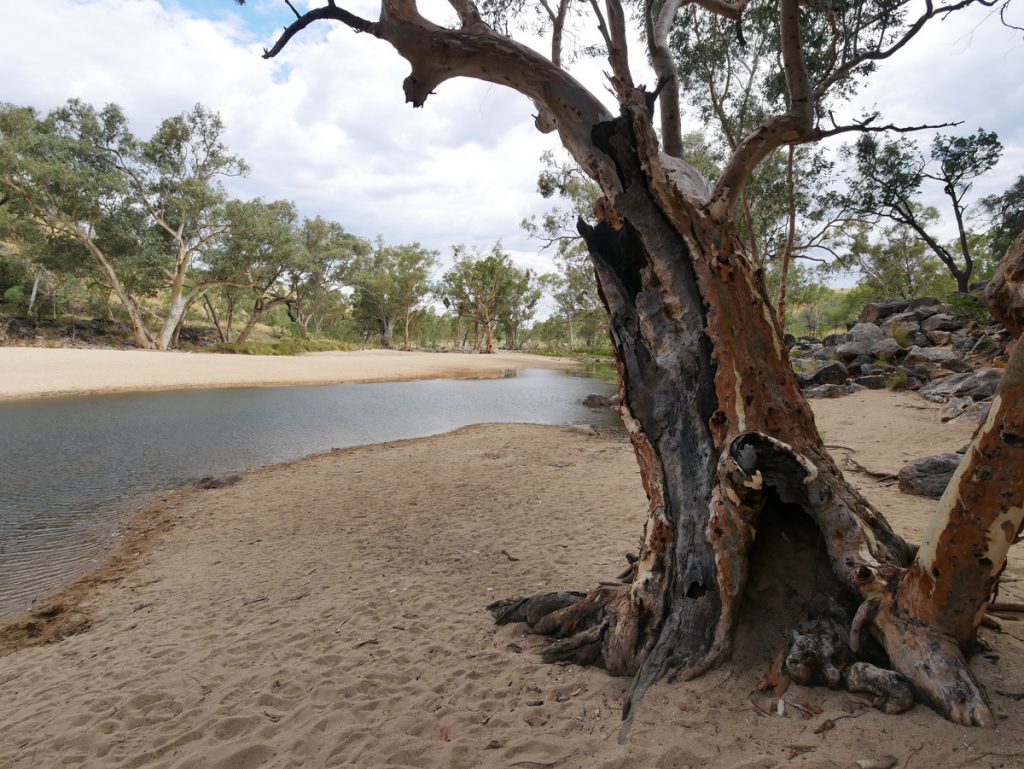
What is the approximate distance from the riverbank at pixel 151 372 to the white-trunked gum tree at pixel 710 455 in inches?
747

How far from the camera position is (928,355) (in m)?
12.4

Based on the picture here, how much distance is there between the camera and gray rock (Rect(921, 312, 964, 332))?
14.2 metres

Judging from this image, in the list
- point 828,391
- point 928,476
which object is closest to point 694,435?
point 928,476

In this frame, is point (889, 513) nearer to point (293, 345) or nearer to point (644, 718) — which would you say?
point (644, 718)

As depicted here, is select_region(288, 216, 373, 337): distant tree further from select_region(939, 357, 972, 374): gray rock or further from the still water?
select_region(939, 357, 972, 374): gray rock

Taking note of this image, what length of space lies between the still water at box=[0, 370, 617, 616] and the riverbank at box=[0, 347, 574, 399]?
5.32ft

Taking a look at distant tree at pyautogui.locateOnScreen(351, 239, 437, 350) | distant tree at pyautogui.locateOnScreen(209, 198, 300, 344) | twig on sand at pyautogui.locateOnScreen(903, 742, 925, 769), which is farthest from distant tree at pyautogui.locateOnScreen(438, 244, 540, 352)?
twig on sand at pyautogui.locateOnScreen(903, 742, 925, 769)

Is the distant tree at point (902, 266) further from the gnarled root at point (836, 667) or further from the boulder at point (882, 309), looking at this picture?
the gnarled root at point (836, 667)

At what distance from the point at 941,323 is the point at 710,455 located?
16.9m

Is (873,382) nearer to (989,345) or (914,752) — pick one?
(989,345)

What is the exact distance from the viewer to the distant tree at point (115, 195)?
882 inches

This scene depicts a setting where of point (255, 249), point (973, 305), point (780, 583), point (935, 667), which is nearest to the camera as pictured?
point (935, 667)

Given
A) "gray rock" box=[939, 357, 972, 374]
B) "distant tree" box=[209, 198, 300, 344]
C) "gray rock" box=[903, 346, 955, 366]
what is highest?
"distant tree" box=[209, 198, 300, 344]

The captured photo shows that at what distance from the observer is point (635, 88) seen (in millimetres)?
2428
